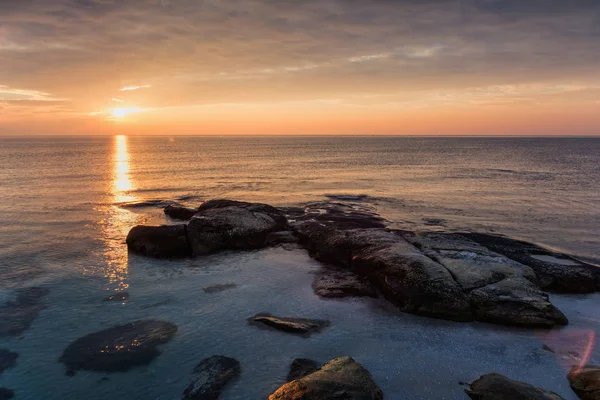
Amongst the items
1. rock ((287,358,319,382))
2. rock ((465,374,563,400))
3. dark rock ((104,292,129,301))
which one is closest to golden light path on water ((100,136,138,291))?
dark rock ((104,292,129,301))

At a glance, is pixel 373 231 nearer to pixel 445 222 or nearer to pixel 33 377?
pixel 445 222

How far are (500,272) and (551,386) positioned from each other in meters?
5.77

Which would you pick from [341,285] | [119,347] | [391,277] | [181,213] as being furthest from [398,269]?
[181,213]

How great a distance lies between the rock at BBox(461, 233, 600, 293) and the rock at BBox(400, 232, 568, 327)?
1.38 metres

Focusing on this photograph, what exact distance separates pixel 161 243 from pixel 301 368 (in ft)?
40.5

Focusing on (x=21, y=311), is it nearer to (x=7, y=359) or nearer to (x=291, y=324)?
(x=7, y=359)

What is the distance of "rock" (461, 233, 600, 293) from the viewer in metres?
15.9

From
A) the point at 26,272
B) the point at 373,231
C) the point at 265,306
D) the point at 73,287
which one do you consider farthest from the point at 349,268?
the point at 26,272

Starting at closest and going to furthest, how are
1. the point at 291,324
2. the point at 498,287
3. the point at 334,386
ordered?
the point at 334,386
the point at 291,324
the point at 498,287

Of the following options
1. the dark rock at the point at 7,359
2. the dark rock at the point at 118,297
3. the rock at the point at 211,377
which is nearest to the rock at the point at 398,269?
the rock at the point at 211,377

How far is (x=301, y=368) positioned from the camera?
1032 centimetres

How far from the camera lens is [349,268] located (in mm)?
18062

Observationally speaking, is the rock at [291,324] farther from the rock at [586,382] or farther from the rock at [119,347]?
the rock at [586,382]

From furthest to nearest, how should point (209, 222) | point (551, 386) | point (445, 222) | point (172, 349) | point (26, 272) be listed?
1. point (445, 222)
2. point (209, 222)
3. point (26, 272)
4. point (172, 349)
5. point (551, 386)
